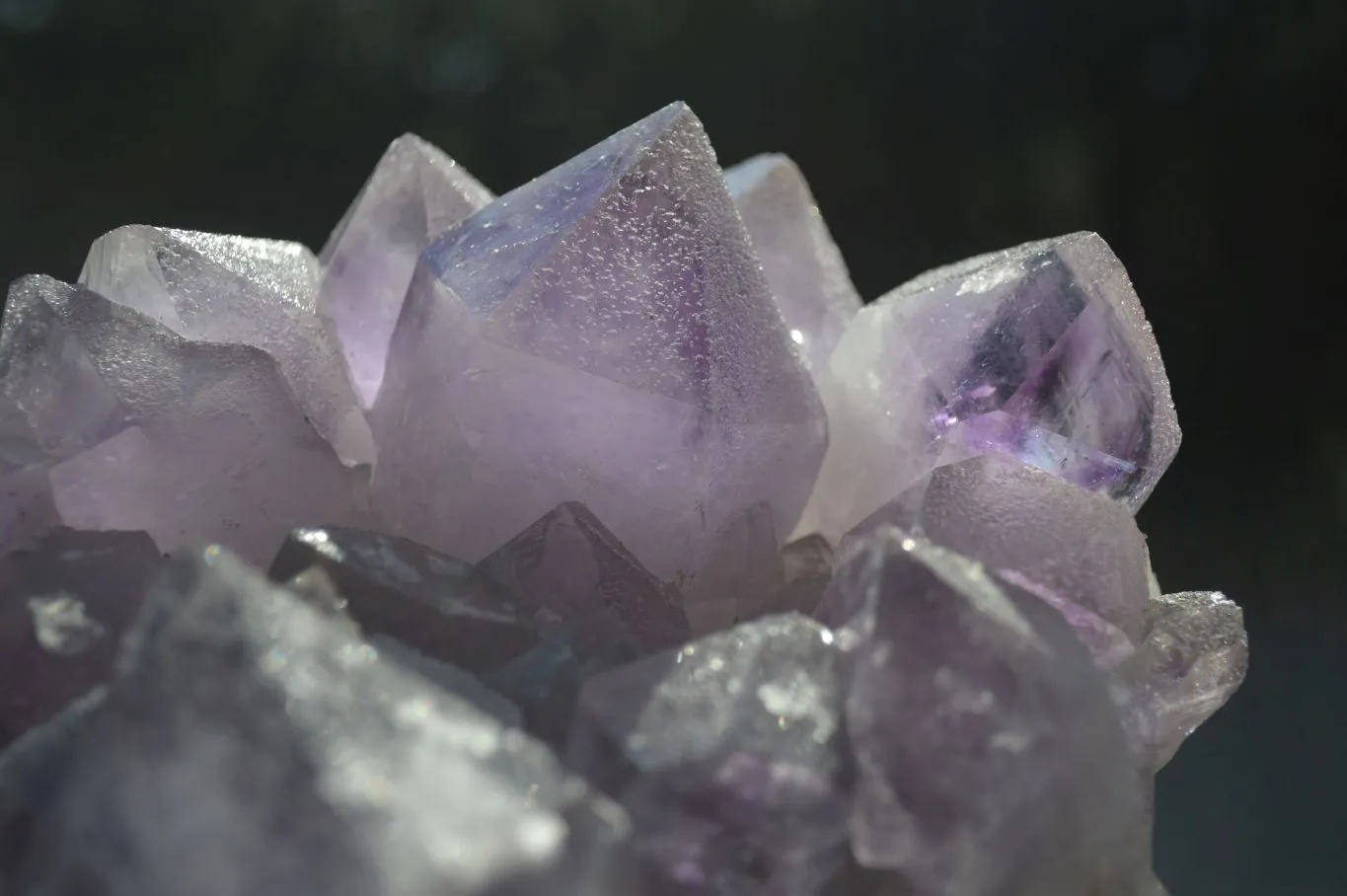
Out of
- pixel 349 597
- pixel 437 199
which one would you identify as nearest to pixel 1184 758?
pixel 437 199

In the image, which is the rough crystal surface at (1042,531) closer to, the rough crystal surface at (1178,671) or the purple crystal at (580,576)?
the rough crystal surface at (1178,671)

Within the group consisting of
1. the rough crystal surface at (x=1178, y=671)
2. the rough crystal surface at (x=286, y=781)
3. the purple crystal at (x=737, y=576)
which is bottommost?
the rough crystal surface at (x=1178, y=671)

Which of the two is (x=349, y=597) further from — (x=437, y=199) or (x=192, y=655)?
(x=437, y=199)

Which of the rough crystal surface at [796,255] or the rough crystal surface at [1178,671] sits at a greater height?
the rough crystal surface at [796,255]

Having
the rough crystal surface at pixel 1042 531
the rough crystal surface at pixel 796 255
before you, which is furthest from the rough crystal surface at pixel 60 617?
the rough crystal surface at pixel 796 255

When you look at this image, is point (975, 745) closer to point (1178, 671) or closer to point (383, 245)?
point (1178, 671)

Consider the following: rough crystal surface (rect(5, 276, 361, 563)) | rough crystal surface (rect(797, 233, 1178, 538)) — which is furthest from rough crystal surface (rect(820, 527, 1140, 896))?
rough crystal surface (rect(5, 276, 361, 563))
